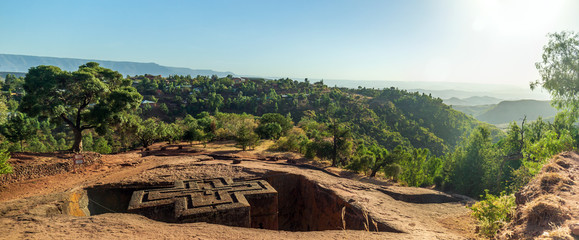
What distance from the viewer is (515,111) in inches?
6112

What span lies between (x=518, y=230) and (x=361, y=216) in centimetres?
422

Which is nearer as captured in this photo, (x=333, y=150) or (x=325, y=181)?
(x=325, y=181)

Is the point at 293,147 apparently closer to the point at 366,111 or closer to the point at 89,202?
the point at 89,202

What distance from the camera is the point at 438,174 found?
1695 cm

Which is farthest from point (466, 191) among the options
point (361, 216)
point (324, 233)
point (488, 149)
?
point (324, 233)

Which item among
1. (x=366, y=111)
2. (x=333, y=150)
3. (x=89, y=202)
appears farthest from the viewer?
(x=366, y=111)

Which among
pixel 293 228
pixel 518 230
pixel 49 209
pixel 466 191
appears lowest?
pixel 293 228

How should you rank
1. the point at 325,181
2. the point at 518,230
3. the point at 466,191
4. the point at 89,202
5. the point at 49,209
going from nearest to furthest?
1. the point at 518,230
2. the point at 49,209
3. the point at 89,202
4. the point at 325,181
5. the point at 466,191

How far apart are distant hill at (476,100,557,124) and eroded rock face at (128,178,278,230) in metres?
182

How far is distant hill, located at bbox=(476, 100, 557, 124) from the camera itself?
14938cm

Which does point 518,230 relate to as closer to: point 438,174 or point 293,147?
point 438,174

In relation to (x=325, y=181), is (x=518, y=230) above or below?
above

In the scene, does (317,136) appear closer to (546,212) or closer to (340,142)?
(340,142)

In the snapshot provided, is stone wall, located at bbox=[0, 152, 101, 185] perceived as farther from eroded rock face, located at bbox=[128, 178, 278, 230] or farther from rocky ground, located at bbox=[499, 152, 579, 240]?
rocky ground, located at bbox=[499, 152, 579, 240]
